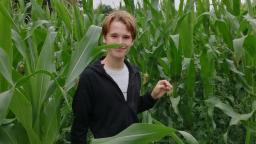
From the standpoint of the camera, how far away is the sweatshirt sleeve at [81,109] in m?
1.63

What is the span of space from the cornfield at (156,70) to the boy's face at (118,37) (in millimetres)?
52

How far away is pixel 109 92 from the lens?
1.66 metres

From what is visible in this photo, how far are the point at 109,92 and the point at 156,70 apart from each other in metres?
0.77

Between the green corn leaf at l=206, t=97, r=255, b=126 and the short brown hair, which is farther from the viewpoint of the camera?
the green corn leaf at l=206, t=97, r=255, b=126

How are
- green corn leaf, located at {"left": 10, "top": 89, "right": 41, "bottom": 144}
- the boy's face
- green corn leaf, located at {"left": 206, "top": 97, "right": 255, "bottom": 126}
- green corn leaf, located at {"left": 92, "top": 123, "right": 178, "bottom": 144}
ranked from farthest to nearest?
green corn leaf, located at {"left": 206, "top": 97, "right": 255, "bottom": 126}
the boy's face
green corn leaf, located at {"left": 10, "top": 89, "right": 41, "bottom": 144}
green corn leaf, located at {"left": 92, "top": 123, "right": 178, "bottom": 144}

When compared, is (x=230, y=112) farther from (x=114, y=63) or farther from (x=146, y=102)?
(x=114, y=63)

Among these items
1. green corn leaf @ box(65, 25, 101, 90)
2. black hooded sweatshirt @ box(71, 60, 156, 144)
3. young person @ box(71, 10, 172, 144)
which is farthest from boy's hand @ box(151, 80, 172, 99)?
green corn leaf @ box(65, 25, 101, 90)

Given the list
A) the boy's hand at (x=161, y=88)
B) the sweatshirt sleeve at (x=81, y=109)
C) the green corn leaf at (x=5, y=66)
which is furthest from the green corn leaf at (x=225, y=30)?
the green corn leaf at (x=5, y=66)

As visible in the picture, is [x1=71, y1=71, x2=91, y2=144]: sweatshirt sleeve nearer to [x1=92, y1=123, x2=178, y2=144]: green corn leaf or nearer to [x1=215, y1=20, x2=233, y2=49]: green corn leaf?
[x1=92, y1=123, x2=178, y2=144]: green corn leaf

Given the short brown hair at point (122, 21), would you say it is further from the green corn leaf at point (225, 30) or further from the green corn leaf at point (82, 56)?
the green corn leaf at point (225, 30)

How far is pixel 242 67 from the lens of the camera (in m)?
1.97

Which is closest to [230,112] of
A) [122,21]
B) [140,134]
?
[122,21]

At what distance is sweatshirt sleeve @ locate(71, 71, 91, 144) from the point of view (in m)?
1.63

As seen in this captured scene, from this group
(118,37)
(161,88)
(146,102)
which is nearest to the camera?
(118,37)
